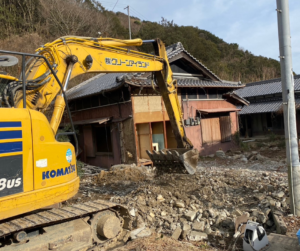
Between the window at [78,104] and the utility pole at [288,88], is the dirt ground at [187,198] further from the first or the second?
the window at [78,104]

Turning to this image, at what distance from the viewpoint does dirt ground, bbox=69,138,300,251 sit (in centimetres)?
446

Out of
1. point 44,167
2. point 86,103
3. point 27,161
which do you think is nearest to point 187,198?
point 44,167

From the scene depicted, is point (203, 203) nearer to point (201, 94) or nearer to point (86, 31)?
point (201, 94)

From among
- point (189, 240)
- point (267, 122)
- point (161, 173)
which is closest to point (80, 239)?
point (189, 240)

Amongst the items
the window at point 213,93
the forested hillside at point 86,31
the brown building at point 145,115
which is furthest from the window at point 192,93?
the forested hillside at point 86,31

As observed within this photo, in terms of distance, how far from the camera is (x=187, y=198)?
20.0 feet

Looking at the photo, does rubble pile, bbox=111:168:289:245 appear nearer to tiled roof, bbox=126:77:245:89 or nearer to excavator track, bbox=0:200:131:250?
excavator track, bbox=0:200:131:250

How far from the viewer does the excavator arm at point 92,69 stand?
13.0ft

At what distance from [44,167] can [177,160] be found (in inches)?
155

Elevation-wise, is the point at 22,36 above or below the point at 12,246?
above

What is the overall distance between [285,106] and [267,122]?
1951cm

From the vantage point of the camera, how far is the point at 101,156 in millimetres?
12516

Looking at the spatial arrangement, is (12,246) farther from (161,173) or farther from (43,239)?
(161,173)

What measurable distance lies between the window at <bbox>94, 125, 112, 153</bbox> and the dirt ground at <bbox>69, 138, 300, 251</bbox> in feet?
9.06
